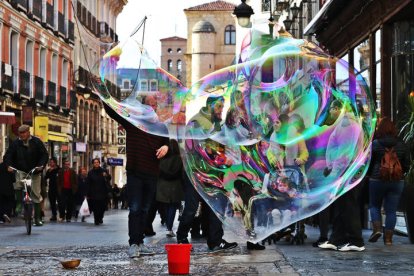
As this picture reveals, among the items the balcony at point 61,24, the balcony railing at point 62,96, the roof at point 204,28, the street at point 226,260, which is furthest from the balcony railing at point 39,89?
the roof at point 204,28

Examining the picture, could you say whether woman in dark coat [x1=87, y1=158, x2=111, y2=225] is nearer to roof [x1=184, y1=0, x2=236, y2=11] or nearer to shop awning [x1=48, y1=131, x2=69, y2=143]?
shop awning [x1=48, y1=131, x2=69, y2=143]

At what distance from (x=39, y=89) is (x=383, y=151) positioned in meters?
30.9

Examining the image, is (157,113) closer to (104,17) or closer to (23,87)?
(23,87)

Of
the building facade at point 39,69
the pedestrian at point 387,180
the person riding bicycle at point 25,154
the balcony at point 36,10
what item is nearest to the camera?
the pedestrian at point 387,180

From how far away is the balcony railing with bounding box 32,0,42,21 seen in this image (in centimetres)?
4184

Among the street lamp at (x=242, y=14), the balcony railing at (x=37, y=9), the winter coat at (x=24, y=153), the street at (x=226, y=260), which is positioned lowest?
the street at (x=226, y=260)

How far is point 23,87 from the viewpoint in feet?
129

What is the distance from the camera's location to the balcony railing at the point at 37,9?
1647 inches

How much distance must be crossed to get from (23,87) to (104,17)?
2441 centimetres

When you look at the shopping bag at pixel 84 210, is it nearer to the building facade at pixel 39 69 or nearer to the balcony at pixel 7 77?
the building facade at pixel 39 69

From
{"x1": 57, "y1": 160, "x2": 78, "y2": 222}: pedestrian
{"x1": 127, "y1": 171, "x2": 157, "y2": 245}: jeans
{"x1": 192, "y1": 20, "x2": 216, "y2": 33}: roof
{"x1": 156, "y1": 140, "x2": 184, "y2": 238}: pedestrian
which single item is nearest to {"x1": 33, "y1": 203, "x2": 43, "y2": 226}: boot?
{"x1": 156, "y1": 140, "x2": 184, "y2": 238}: pedestrian

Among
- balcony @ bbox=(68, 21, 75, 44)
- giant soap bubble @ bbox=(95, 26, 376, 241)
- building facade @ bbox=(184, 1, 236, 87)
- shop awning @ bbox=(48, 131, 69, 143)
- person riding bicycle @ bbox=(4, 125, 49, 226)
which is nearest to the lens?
giant soap bubble @ bbox=(95, 26, 376, 241)

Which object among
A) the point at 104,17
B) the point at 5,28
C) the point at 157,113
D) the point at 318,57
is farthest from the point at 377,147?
the point at 104,17

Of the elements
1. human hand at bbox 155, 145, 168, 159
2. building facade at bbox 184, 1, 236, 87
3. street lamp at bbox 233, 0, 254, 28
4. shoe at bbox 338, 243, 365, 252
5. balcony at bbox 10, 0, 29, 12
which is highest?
building facade at bbox 184, 1, 236, 87
